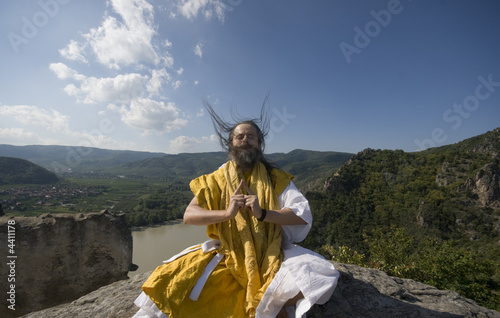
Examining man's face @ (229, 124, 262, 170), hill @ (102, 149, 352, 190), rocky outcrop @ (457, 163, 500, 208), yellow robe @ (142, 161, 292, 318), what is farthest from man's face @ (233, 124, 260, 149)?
hill @ (102, 149, 352, 190)

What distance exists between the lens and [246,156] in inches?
86.2

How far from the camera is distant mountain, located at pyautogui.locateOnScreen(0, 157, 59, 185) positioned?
59.0 metres

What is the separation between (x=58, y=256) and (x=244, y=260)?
5.67 m

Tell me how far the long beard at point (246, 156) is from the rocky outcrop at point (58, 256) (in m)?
4.64

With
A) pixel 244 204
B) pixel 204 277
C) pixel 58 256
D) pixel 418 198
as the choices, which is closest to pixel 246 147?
pixel 244 204

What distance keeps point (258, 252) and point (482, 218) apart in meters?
40.0

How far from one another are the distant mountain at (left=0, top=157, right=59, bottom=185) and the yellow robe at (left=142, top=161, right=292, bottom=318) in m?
83.1

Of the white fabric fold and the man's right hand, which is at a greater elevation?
the man's right hand

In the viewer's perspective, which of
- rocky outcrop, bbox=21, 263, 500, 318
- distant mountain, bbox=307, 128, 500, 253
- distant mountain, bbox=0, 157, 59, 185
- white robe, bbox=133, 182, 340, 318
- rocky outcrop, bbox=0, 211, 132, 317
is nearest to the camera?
white robe, bbox=133, 182, 340, 318

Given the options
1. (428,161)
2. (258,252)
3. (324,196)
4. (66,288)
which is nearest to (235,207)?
(258,252)

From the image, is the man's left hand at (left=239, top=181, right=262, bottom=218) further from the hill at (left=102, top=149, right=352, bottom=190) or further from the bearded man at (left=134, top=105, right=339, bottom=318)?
the hill at (left=102, top=149, right=352, bottom=190)

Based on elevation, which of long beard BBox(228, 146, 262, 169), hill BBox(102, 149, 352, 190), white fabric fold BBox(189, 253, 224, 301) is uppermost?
hill BBox(102, 149, 352, 190)

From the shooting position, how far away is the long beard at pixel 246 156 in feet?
7.20

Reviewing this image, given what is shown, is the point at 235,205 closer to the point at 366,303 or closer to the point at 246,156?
the point at 246,156
